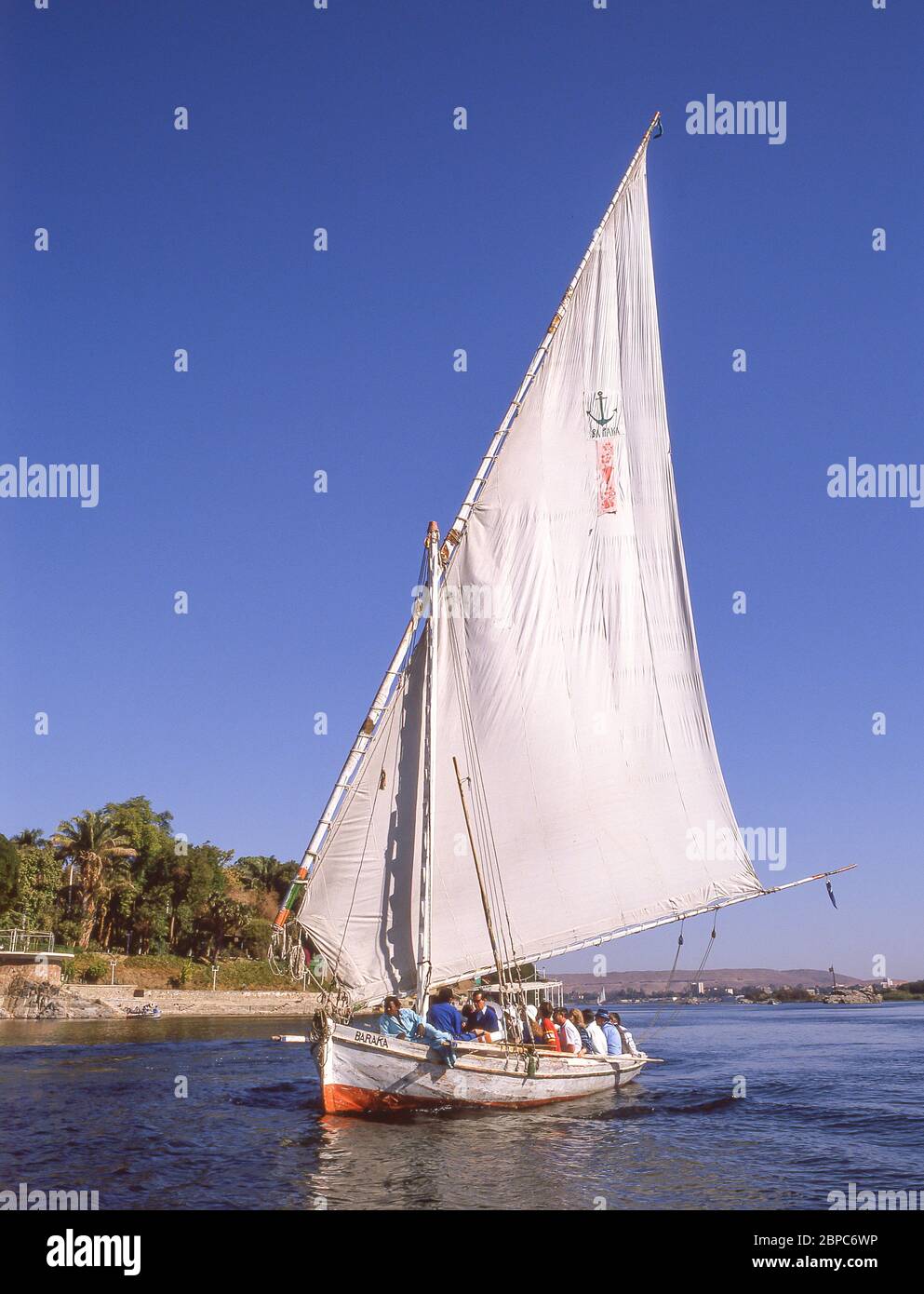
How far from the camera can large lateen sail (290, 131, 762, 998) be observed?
79.7 feet

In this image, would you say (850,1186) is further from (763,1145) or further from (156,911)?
(156,911)

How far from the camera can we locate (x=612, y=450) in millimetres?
28344

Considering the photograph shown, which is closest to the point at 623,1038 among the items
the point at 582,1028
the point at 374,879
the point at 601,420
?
the point at 582,1028

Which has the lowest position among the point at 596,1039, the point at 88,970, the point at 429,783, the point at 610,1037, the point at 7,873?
the point at 88,970

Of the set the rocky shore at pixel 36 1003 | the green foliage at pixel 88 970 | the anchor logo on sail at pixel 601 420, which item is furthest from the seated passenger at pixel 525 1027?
the green foliage at pixel 88 970

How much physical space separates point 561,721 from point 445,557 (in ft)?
16.4

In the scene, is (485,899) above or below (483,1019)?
above

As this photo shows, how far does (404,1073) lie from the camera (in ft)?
73.0

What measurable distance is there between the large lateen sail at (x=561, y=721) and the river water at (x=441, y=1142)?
13.6ft

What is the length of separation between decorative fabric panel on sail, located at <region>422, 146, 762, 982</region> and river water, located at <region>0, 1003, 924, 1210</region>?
4.74 m

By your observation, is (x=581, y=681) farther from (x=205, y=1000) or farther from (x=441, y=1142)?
(x=205, y=1000)

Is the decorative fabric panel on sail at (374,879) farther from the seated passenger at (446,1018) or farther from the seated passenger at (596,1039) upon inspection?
the seated passenger at (596,1039)

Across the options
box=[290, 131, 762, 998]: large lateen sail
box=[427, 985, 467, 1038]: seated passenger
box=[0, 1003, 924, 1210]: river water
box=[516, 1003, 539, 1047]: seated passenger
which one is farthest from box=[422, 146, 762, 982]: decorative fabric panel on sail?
box=[0, 1003, 924, 1210]: river water

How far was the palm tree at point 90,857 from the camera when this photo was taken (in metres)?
71.5
